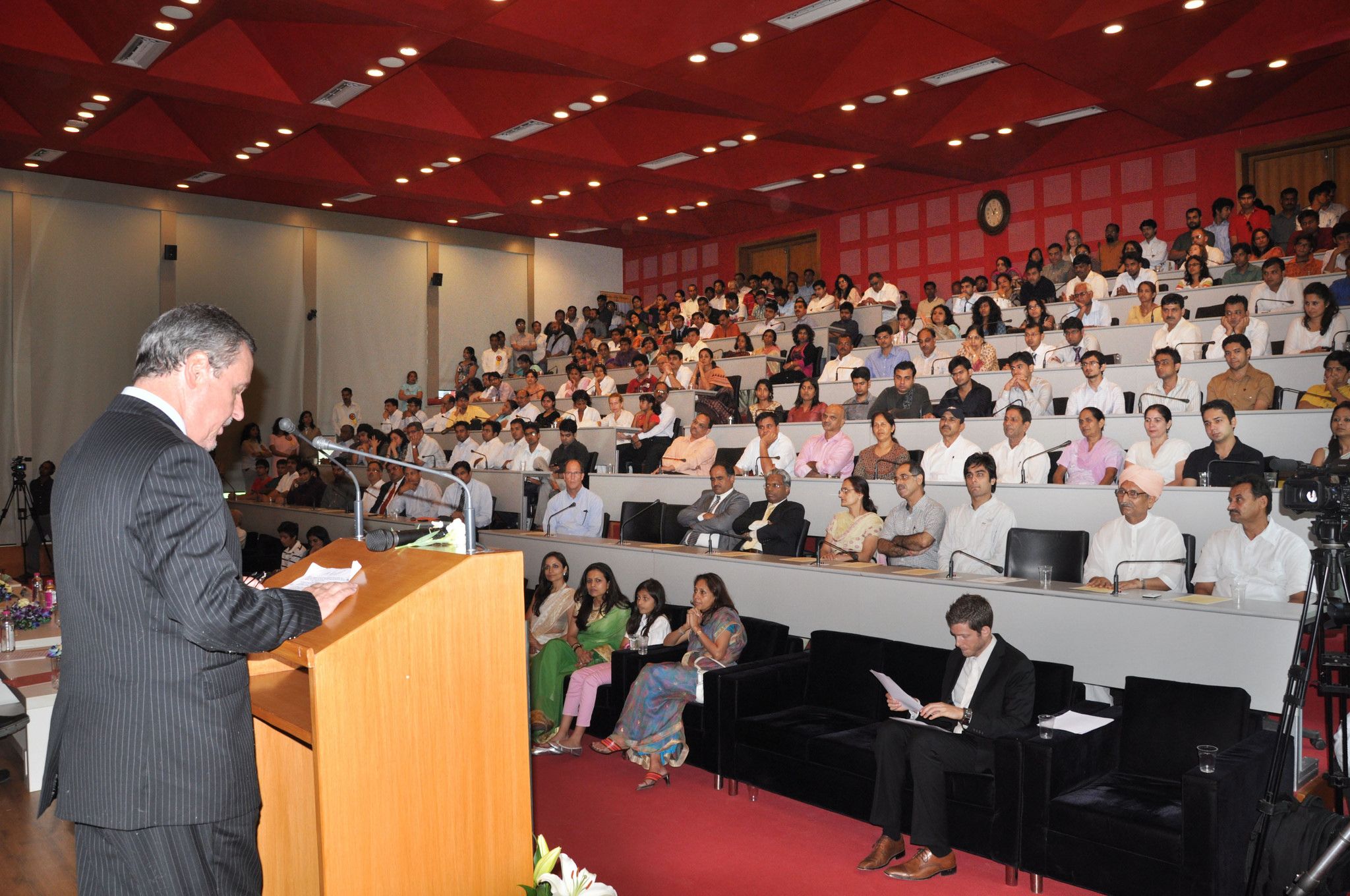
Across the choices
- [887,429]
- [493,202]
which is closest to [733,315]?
[493,202]

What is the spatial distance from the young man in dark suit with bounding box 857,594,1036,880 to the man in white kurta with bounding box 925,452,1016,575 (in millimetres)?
1434

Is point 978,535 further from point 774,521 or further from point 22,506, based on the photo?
point 22,506

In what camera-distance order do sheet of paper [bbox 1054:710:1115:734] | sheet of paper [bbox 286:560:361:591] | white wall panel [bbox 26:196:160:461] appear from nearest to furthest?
1. sheet of paper [bbox 286:560:361:591]
2. sheet of paper [bbox 1054:710:1115:734]
3. white wall panel [bbox 26:196:160:461]

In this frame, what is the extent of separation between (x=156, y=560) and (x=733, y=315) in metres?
10.9

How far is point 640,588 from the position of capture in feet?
17.0

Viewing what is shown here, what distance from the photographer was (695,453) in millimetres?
7703

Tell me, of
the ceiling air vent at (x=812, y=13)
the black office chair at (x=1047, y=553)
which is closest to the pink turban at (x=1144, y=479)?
the black office chair at (x=1047, y=553)

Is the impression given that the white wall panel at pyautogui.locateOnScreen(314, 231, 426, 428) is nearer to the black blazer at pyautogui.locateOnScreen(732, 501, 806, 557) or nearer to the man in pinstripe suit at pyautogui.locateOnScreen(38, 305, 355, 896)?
the black blazer at pyautogui.locateOnScreen(732, 501, 806, 557)

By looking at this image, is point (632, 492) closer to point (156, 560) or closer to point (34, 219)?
point (156, 560)

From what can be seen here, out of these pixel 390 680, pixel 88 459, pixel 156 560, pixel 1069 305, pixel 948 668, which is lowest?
pixel 948 668

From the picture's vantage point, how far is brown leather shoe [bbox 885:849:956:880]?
3322mm

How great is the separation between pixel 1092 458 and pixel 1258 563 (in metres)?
1.65

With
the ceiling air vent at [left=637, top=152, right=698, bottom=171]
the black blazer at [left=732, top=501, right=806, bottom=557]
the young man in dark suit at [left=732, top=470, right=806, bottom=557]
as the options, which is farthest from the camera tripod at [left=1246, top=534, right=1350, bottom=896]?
the ceiling air vent at [left=637, top=152, right=698, bottom=171]

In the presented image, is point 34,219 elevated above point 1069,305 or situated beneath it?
elevated above
